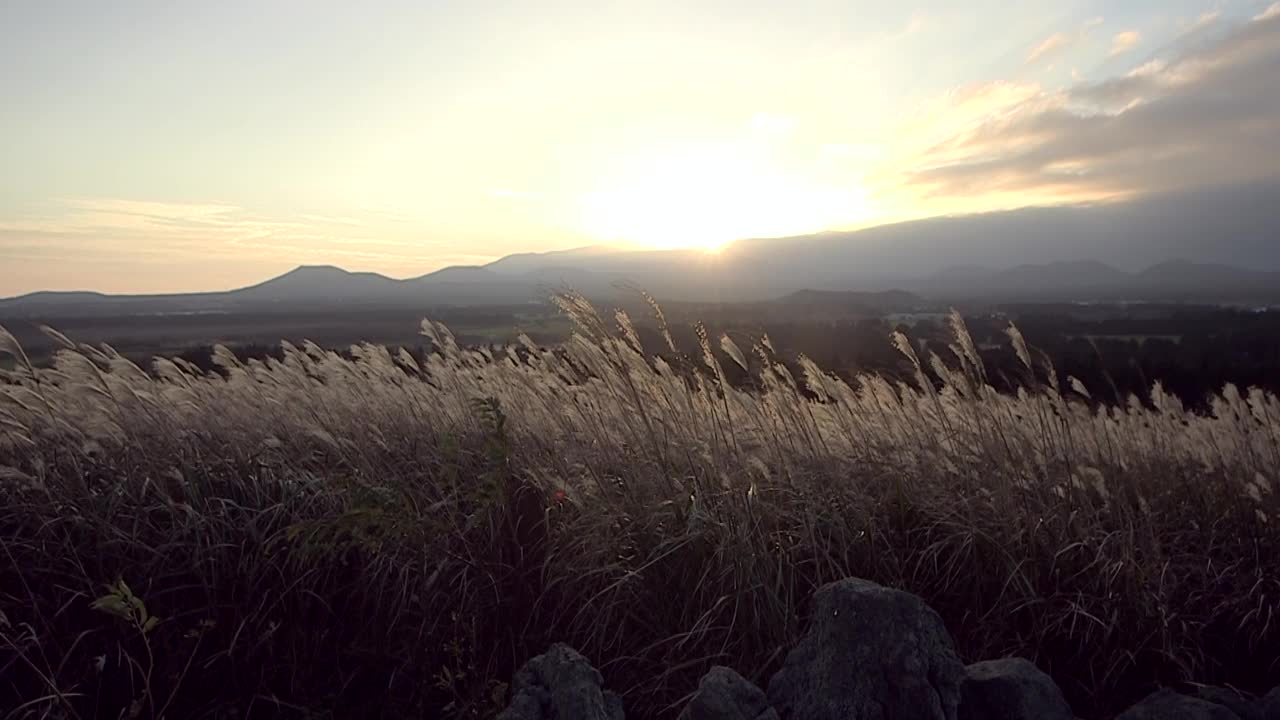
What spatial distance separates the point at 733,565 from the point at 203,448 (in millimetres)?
3129

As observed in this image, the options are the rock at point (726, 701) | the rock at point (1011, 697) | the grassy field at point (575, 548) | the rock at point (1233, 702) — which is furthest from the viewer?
the grassy field at point (575, 548)

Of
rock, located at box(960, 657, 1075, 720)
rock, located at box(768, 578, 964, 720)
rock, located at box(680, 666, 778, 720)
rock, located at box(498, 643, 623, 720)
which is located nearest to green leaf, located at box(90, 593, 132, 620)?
rock, located at box(498, 643, 623, 720)

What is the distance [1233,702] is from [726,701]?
1.88m

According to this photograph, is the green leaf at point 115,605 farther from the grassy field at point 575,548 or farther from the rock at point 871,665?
the rock at point 871,665

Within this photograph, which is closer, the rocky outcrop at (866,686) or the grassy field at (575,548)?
the rocky outcrop at (866,686)

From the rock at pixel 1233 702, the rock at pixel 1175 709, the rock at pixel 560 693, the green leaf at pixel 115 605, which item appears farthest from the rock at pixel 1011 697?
the green leaf at pixel 115 605

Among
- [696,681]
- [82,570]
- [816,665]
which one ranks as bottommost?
[696,681]

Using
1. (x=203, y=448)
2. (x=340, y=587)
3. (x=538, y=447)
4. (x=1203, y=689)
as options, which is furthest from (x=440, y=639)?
(x=1203, y=689)

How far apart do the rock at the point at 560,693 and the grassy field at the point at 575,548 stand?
1.56 feet

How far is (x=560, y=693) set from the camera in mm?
2377

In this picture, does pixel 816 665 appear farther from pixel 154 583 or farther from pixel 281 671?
pixel 154 583

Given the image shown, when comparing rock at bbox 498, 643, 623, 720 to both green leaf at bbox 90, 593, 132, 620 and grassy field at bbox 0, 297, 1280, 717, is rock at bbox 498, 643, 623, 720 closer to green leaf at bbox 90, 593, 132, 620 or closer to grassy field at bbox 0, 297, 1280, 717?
grassy field at bbox 0, 297, 1280, 717

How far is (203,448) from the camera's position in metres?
4.29

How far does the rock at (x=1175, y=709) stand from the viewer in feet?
8.10
